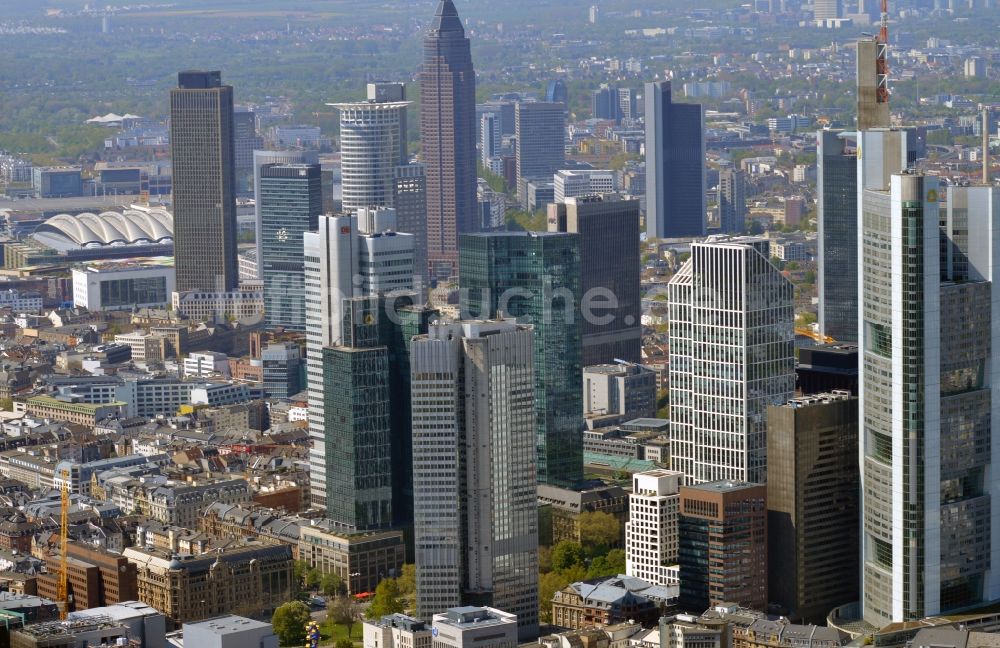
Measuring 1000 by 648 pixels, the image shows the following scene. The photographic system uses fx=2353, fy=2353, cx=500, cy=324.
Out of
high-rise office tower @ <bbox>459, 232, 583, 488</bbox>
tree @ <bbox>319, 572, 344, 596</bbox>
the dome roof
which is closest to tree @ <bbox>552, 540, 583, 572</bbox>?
high-rise office tower @ <bbox>459, 232, 583, 488</bbox>

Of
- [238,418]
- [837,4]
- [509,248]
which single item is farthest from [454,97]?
[837,4]

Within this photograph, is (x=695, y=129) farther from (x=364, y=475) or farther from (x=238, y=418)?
(x=364, y=475)

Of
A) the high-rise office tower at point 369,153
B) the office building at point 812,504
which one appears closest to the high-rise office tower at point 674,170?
the high-rise office tower at point 369,153

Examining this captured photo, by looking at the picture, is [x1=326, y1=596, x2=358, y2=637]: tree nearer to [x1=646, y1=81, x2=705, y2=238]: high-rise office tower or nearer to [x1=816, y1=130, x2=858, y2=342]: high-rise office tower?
[x1=816, y1=130, x2=858, y2=342]: high-rise office tower

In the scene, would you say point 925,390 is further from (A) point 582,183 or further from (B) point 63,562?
(A) point 582,183

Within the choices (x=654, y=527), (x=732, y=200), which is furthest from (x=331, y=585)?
(x=732, y=200)

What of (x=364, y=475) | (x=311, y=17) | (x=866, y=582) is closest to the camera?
(x=866, y=582)

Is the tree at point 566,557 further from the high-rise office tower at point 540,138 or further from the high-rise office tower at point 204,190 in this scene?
the high-rise office tower at point 540,138
